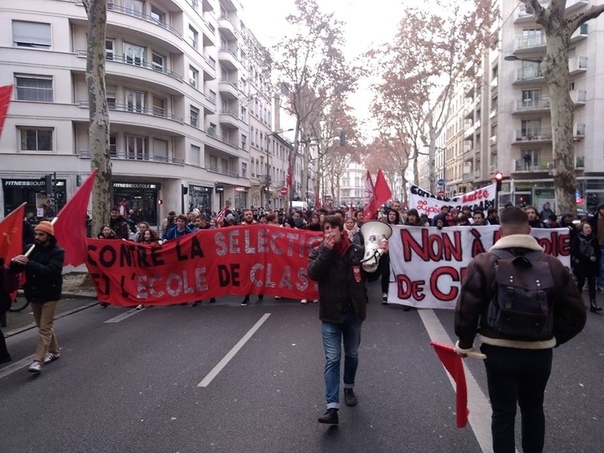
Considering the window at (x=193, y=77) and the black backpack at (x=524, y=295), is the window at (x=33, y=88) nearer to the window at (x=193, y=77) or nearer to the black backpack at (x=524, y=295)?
the window at (x=193, y=77)

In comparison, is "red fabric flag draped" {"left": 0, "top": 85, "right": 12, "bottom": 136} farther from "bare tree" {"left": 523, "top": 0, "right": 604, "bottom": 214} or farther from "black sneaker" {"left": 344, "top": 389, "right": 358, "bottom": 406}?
"bare tree" {"left": 523, "top": 0, "right": 604, "bottom": 214}

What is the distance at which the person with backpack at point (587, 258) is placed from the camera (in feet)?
26.7

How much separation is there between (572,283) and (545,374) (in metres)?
0.56

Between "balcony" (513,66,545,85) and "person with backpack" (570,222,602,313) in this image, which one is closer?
"person with backpack" (570,222,602,313)

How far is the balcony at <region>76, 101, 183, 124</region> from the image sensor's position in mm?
29844

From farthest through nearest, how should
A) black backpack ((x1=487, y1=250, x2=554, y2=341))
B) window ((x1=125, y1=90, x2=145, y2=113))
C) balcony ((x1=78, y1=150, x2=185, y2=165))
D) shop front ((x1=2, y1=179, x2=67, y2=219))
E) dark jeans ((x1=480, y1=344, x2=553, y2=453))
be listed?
window ((x1=125, y1=90, x2=145, y2=113)), balcony ((x1=78, y1=150, x2=185, y2=165)), shop front ((x1=2, y1=179, x2=67, y2=219)), dark jeans ((x1=480, y1=344, x2=553, y2=453)), black backpack ((x1=487, y1=250, x2=554, y2=341))

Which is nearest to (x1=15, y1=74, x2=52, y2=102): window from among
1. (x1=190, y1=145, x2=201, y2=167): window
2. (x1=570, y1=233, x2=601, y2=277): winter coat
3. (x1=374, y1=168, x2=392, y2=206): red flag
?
(x1=190, y1=145, x2=201, y2=167): window

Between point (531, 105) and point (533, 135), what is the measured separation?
2.61 m

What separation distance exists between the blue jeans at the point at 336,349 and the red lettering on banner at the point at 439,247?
4.44 meters

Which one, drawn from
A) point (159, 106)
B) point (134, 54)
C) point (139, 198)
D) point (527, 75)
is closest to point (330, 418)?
point (139, 198)

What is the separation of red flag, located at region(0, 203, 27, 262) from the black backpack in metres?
6.20

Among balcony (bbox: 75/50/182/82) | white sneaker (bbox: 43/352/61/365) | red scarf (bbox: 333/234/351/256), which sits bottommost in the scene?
white sneaker (bbox: 43/352/61/365)

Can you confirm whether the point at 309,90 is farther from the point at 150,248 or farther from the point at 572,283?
the point at 572,283

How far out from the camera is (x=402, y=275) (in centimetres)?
846
